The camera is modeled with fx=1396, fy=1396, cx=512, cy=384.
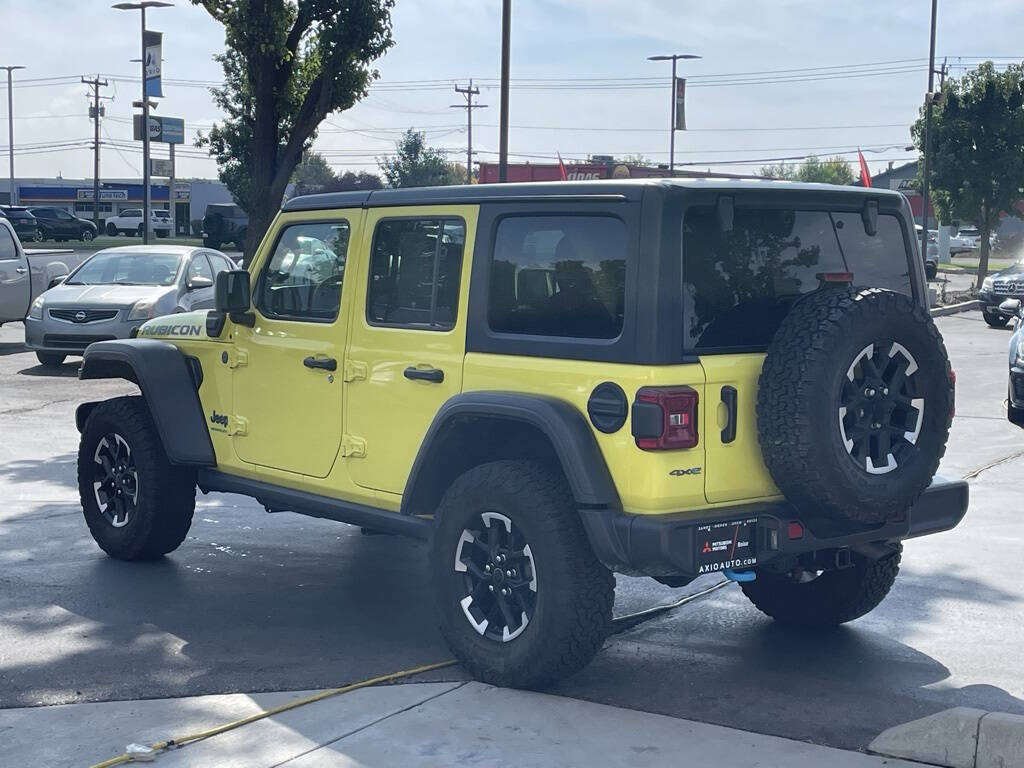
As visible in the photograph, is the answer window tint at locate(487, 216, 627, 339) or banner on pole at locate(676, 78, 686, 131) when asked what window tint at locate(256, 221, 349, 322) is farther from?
banner on pole at locate(676, 78, 686, 131)

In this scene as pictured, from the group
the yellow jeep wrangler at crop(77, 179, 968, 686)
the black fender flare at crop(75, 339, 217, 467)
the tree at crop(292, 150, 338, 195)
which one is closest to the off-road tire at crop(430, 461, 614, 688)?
the yellow jeep wrangler at crop(77, 179, 968, 686)

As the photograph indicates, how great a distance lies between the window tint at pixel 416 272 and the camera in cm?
588

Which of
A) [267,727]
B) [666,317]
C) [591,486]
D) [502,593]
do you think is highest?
[666,317]

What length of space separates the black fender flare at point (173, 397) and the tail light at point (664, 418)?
9.49 feet

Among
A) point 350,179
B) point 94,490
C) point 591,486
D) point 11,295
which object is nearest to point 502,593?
point 591,486

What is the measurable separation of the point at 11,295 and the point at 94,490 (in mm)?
12920

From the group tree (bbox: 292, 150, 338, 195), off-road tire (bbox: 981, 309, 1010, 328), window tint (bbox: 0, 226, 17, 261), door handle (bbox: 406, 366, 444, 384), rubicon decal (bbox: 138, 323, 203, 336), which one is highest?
tree (bbox: 292, 150, 338, 195)

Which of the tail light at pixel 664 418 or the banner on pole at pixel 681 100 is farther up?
the banner on pole at pixel 681 100

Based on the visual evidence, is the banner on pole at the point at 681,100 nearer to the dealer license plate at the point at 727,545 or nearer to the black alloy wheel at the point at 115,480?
the black alloy wheel at the point at 115,480

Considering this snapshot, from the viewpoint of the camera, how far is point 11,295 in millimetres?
19594

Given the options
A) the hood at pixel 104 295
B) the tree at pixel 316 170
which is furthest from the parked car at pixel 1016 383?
the tree at pixel 316 170

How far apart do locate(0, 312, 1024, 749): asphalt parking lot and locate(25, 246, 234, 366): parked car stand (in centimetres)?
747

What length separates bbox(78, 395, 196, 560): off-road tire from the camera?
24.0 ft

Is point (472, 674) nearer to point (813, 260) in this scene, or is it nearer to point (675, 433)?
point (675, 433)
